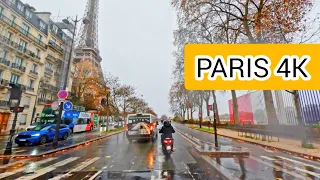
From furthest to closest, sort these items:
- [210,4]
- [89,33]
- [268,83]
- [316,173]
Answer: [89,33] → [210,4] → [316,173] → [268,83]

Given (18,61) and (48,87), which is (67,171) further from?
(48,87)

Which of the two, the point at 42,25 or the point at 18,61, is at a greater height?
the point at 42,25

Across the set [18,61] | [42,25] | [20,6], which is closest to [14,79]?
[18,61]

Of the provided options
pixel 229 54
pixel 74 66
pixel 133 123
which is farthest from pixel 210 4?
pixel 74 66

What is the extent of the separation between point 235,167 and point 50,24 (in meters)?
43.8

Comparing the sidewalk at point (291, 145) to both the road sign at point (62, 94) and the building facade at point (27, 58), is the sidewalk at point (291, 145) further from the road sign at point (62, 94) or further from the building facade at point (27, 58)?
the building facade at point (27, 58)

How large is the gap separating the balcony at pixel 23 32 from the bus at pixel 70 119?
526 inches

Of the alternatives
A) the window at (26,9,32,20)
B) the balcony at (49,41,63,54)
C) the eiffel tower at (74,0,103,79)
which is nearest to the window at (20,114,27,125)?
the balcony at (49,41,63,54)

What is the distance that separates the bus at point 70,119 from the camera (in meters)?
23.4

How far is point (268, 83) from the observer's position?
15.2 feet

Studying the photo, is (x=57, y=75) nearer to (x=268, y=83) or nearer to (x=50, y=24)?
(x=50, y=24)

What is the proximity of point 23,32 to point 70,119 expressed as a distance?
1613 centimetres

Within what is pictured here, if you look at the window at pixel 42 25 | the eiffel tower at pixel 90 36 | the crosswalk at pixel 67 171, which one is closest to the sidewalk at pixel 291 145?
the crosswalk at pixel 67 171

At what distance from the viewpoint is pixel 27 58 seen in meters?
31.1
